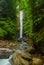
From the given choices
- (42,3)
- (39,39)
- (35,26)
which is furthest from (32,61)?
(42,3)

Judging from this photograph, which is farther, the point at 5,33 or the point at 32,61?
the point at 5,33

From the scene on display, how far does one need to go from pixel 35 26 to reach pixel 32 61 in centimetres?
213

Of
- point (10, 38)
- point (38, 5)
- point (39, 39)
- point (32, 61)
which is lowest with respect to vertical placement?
point (10, 38)

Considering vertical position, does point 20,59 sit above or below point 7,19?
below

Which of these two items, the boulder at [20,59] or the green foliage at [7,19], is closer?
the boulder at [20,59]

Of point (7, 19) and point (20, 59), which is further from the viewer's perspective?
point (7, 19)

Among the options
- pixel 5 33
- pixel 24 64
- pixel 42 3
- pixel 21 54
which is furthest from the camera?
pixel 5 33

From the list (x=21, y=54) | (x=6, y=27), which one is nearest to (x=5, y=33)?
(x=6, y=27)

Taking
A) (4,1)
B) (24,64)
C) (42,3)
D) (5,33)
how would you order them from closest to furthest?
(24,64) < (42,3) < (5,33) < (4,1)

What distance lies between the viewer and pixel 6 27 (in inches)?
576

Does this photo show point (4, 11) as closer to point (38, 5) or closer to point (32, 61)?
point (38, 5)

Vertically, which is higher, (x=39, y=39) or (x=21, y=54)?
(x=39, y=39)

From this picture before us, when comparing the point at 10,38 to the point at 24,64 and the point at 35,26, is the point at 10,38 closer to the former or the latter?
the point at 35,26

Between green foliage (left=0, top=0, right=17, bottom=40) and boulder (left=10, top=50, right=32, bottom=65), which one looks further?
green foliage (left=0, top=0, right=17, bottom=40)
